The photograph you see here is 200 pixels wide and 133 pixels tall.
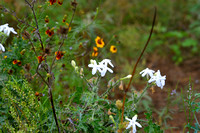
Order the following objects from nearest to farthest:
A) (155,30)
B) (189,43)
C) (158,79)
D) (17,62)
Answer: (158,79) → (17,62) → (189,43) → (155,30)

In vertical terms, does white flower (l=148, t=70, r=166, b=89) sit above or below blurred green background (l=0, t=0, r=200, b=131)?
below

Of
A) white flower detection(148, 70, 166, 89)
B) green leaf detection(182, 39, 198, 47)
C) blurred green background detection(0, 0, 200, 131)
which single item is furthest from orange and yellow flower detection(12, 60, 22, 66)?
green leaf detection(182, 39, 198, 47)

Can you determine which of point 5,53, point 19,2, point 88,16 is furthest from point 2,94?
point 19,2

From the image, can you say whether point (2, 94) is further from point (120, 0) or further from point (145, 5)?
point (145, 5)

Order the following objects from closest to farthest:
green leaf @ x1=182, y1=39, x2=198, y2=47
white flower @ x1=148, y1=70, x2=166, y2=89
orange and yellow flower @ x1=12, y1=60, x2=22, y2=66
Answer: white flower @ x1=148, y1=70, x2=166, y2=89, orange and yellow flower @ x1=12, y1=60, x2=22, y2=66, green leaf @ x1=182, y1=39, x2=198, y2=47

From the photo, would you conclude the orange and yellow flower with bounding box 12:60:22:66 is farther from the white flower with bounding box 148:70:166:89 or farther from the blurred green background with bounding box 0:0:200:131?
the blurred green background with bounding box 0:0:200:131

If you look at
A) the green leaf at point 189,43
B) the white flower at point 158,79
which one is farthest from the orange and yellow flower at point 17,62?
the green leaf at point 189,43

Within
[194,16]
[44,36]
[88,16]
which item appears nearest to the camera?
[44,36]

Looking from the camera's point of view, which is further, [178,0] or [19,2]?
[178,0]

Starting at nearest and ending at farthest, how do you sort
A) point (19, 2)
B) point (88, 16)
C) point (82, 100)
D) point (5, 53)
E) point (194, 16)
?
point (82, 100) → point (5, 53) → point (88, 16) → point (19, 2) → point (194, 16)

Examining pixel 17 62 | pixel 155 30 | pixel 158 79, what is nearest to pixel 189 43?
pixel 155 30

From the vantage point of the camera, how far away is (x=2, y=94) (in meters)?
1.51

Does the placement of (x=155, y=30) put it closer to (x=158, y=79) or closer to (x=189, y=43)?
(x=189, y=43)

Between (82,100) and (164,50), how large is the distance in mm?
2544
